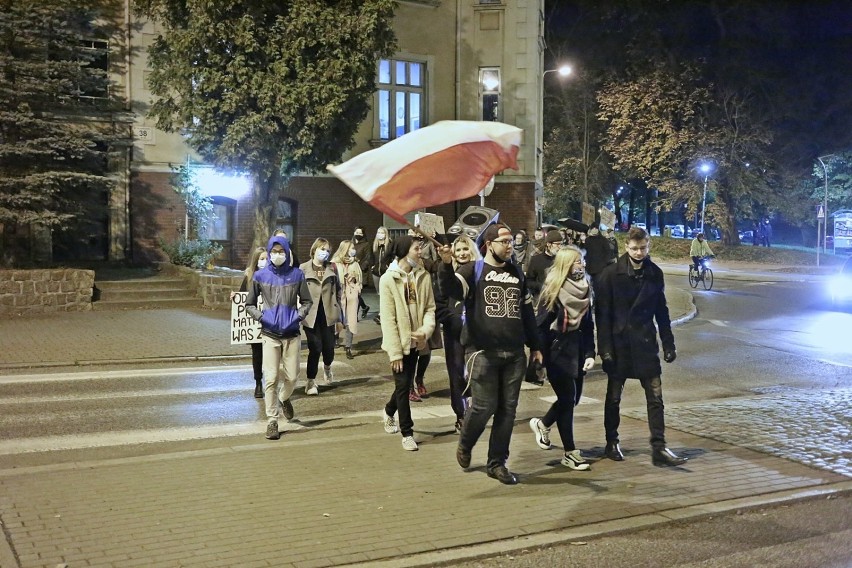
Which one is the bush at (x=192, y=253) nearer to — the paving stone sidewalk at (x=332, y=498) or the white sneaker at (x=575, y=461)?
the paving stone sidewalk at (x=332, y=498)

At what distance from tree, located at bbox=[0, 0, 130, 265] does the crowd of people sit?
11.8m

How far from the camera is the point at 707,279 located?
30312 millimetres

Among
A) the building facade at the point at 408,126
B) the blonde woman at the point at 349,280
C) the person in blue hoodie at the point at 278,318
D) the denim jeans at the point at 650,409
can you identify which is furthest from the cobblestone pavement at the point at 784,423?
the building facade at the point at 408,126

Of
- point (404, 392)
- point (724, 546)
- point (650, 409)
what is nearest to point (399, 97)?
point (404, 392)

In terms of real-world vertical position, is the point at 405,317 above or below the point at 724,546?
above

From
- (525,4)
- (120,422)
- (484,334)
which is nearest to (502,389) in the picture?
(484,334)

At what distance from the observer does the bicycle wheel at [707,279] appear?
97.4 ft

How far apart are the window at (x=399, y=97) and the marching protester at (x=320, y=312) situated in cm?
1412

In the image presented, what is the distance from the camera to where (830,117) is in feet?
163

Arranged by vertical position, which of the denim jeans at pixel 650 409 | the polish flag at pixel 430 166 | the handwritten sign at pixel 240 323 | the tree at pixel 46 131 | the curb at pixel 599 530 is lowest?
the curb at pixel 599 530

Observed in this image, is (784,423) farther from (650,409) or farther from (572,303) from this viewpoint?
(572,303)

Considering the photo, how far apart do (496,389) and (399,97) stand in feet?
64.6

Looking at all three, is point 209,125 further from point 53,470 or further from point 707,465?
point 707,465

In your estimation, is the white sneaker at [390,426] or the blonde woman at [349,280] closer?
the white sneaker at [390,426]
